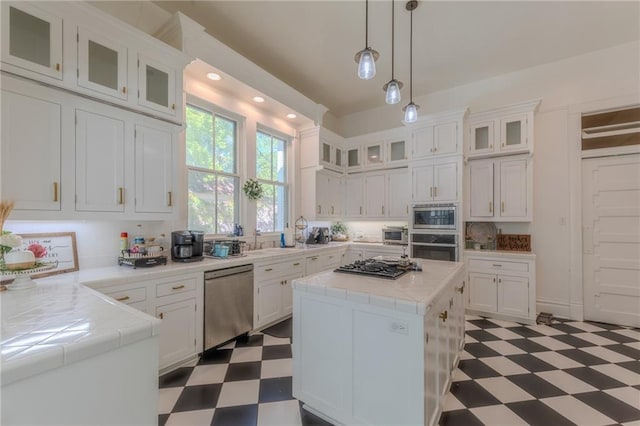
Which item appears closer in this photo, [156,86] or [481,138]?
[156,86]

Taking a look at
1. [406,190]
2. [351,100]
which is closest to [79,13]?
[351,100]

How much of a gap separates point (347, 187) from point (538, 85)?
10.6 ft

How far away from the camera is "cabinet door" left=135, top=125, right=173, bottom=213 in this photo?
2320 millimetres

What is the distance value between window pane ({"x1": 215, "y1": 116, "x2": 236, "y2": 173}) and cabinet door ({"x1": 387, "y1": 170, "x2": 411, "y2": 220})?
2649 mm

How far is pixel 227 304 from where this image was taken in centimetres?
271

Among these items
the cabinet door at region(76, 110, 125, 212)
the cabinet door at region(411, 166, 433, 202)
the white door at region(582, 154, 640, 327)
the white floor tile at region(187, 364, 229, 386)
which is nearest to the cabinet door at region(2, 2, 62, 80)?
the cabinet door at region(76, 110, 125, 212)

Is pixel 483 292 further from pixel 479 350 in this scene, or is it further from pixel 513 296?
pixel 479 350

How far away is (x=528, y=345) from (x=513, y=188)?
6.62 feet

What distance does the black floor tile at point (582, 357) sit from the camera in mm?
2504

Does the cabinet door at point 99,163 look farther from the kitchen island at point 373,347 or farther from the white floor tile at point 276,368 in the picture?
the white floor tile at point 276,368

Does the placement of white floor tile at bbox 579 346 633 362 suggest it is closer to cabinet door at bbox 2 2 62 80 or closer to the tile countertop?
the tile countertop

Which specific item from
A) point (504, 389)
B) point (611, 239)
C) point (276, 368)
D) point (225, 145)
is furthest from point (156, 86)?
point (611, 239)

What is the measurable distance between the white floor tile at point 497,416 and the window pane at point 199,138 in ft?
11.5

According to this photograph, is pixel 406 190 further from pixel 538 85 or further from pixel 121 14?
pixel 121 14
